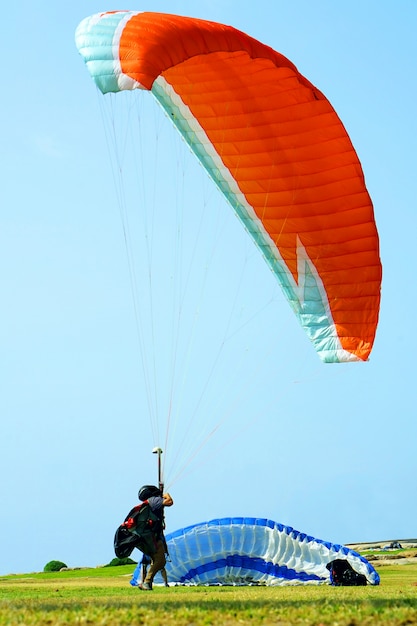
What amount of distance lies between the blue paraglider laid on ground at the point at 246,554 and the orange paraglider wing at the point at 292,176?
10.6ft

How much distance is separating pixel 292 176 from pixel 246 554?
20.9 feet

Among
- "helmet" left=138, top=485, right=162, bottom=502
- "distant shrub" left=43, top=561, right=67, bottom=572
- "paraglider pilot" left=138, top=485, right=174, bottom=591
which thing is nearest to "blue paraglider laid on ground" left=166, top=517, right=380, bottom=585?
"paraglider pilot" left=138, top=485, right=174, bottom=591

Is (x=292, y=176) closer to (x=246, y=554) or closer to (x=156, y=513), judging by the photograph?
(x=156, y=513)

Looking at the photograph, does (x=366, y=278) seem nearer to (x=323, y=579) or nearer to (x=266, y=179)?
(x=266, y=179)

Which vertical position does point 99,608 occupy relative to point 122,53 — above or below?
below

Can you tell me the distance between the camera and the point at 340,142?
1508cm

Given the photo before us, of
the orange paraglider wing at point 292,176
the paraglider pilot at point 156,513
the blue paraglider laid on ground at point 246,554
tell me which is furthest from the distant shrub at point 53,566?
the paraglider pilot at point 156,513

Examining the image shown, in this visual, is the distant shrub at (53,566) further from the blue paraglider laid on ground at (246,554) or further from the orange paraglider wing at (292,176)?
the orange paraglider wing at (292,176)

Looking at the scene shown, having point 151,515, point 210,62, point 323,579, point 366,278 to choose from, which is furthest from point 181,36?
point 323,579

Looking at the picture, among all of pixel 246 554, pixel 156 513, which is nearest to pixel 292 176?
pixel 156 513

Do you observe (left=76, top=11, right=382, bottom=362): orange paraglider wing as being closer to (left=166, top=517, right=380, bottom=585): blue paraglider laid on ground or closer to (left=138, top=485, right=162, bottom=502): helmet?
(left=166, top=517, right=380, bottom=585): blue paraglider laid on ground

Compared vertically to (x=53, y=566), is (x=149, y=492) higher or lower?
higher

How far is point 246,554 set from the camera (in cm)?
1650

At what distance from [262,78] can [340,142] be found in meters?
1.55
